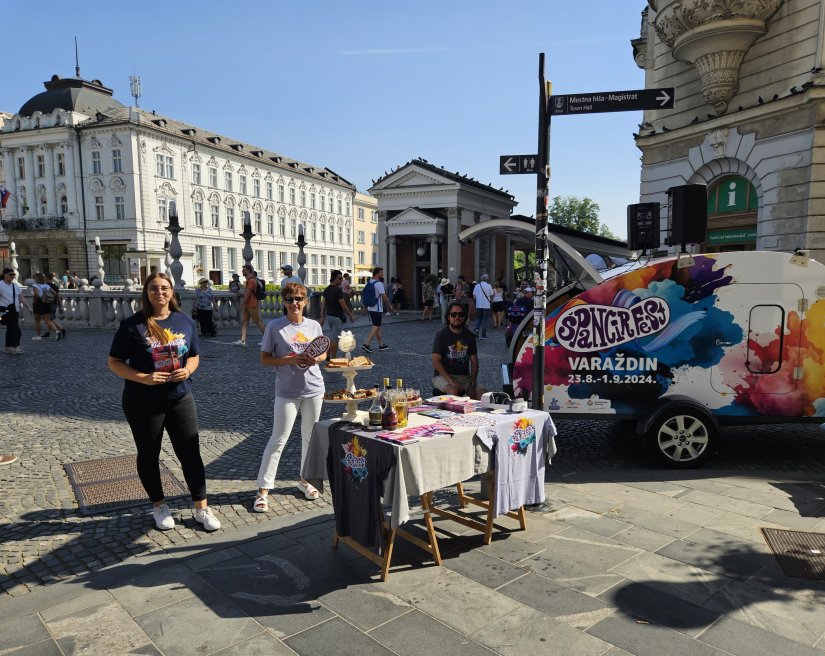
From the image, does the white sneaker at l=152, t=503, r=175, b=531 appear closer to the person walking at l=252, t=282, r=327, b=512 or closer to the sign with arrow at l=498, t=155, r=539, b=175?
the person walking at l=252, t=282, r=327, b=512

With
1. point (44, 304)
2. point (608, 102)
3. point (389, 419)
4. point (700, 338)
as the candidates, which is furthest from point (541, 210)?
point (44, 304)

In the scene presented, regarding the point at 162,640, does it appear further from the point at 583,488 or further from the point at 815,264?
the point at 815,264

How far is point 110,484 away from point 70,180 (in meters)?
57.6

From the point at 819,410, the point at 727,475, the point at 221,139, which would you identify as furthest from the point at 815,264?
the point at 221,139

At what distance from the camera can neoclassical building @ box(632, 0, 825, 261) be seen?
43.8 feet

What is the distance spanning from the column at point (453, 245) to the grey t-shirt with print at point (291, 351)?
76.9 ft

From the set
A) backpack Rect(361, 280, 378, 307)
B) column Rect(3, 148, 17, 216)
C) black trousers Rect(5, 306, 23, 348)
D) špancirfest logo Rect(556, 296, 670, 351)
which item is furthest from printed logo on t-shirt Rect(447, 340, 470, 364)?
column Rect(3, 148, 17, 216)

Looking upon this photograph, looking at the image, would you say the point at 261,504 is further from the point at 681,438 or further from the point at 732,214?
the point at 732,214

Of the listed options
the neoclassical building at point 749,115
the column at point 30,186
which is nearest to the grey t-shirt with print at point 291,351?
the neoclassical building at point 749,115

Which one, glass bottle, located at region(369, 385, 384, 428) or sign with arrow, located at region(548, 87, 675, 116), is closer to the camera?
glass bottle, located at region(369, 385, 384, 428)

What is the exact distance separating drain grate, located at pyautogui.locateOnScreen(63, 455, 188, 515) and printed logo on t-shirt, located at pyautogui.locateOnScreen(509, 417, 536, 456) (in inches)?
127

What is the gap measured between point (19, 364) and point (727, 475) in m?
13.3

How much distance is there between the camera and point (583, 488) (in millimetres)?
5496

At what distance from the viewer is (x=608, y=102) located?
199 inches
